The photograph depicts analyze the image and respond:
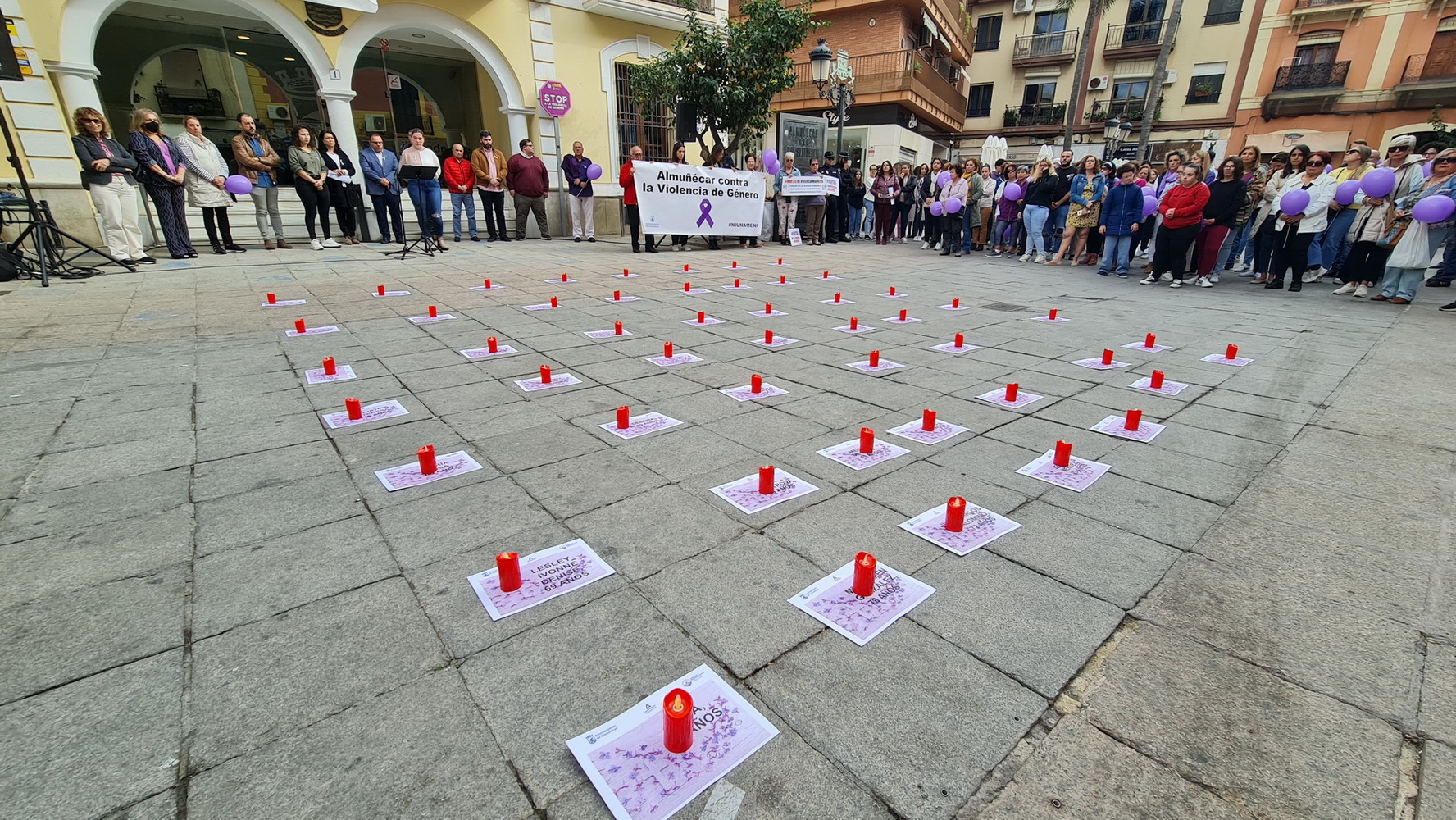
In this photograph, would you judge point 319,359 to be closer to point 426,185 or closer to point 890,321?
point 890,321

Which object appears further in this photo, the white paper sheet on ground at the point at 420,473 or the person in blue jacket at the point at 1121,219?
the person in blue jacket at the point at 1121,219

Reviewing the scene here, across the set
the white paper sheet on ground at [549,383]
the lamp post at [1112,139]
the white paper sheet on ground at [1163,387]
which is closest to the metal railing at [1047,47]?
the lamp post at [1112,139]

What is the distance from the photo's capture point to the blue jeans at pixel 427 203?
1155cm

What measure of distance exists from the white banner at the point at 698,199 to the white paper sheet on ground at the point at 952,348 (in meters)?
7.95

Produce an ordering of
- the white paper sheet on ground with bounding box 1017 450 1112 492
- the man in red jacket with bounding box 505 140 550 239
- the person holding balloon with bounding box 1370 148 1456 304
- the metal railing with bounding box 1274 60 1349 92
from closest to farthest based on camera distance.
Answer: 1. the white paper sheet on ground with bounding box 1017 450 1112 492
2. the person holding balloon with bounding box 1370 148 1456 304
3. the man in red jacket with bounding box 505 140 550 239
4. the metal railing with bounding box 1274 60 1349 92

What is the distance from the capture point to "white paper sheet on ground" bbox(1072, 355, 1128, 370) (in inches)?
203

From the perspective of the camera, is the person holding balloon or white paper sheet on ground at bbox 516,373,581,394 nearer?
white paper sheet on ground at bbox 516,373,581,394

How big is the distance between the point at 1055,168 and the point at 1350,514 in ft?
38.9

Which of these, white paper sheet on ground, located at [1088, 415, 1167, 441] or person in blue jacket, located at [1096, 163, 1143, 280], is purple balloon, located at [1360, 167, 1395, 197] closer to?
person in blue jacket, located at [1096, 163, 1143, 280]

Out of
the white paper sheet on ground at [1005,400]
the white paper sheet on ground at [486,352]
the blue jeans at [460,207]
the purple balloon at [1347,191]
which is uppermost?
the purple balloon at [1347,191]

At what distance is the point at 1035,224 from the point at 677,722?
1362cm

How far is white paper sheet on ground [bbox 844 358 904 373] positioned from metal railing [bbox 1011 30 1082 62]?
3565 cm

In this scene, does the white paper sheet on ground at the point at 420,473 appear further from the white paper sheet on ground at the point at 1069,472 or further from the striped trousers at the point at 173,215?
the striped trousers at the point at 173,215

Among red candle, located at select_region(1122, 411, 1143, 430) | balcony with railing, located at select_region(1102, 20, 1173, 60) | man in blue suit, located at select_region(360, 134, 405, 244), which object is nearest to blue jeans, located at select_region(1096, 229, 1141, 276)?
red candle, located at select_region(1122, 411, 1143, 430)
